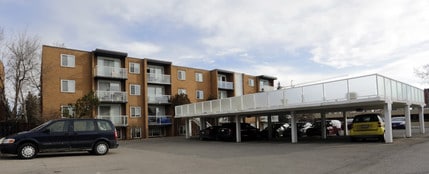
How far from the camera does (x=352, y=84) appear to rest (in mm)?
19875

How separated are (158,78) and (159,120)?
16.2ft

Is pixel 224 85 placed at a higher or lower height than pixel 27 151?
higher

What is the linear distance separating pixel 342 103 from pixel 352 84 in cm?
110

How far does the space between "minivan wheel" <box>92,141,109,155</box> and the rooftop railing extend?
34.6ft

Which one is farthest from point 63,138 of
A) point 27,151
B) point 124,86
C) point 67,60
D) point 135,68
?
point 135,68

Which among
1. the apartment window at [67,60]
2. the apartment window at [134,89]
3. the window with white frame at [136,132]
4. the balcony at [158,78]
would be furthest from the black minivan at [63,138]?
the balcony at [158,78]

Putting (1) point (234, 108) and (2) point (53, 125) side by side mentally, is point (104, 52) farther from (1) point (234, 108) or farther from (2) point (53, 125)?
(2) point (53, 125)

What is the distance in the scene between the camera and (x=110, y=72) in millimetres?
42094

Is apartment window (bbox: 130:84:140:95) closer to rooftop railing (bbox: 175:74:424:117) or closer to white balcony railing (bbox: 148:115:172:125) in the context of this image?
white balcony railing (bbox: 148:115:172:125)

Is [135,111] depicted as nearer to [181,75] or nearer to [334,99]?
[181,75]

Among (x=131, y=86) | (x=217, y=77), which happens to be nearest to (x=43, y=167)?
(x=131, y=86)

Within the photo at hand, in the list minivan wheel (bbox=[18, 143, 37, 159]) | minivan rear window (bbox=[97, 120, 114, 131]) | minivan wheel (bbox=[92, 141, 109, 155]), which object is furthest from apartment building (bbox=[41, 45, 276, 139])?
minivan wheel (bbox=[18, 143, 37, 159])

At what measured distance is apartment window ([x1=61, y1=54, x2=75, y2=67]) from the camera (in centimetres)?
3966

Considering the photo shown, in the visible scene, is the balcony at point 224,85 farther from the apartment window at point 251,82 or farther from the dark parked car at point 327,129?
the dark parked car at point 327,129
